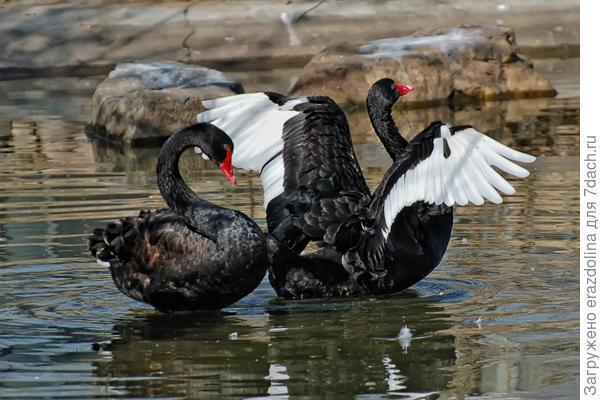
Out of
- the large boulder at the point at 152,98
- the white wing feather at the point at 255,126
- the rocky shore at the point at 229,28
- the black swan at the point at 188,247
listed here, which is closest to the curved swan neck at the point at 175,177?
the black swan at the point at 188,247

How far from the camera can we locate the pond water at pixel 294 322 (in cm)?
455

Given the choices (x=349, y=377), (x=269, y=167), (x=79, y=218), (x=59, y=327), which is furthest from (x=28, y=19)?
(x=349, y=377)

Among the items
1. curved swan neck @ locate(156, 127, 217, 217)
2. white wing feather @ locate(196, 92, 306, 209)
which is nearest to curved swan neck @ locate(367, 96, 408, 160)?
white wing feather @ locate(196, 92, 306, 209)

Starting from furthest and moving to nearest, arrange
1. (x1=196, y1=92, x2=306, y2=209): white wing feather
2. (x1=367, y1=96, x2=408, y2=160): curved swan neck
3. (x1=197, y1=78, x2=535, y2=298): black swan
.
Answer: (x1=367, y1=96, x2=408, y2=160): curved swan neck
(x1=196, y1=92, x2=306, y2=209): white wing feather
(x1=197, y1=78, x2=535, y2=298): black swan

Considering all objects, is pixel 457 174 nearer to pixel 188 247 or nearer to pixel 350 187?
pixel 350 187

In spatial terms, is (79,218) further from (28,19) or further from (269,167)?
(28,19)

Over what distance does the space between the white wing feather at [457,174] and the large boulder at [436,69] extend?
7443mm

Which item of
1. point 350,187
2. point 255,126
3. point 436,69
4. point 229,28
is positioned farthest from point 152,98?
point 229,28

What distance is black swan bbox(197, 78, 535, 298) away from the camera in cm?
556

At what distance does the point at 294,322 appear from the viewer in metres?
5.58

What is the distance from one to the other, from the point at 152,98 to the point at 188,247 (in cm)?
611

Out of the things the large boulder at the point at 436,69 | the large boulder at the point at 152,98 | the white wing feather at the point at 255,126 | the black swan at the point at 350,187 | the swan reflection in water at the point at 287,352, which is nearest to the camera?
the swan reflection in water at the point at 287,352

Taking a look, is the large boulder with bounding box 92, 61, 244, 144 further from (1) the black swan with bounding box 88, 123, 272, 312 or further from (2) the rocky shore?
(1) the black swan with bounding box 88, 123, 272, 312

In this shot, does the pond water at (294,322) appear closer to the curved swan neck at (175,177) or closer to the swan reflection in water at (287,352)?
the swan reflection in water at (287,352)
